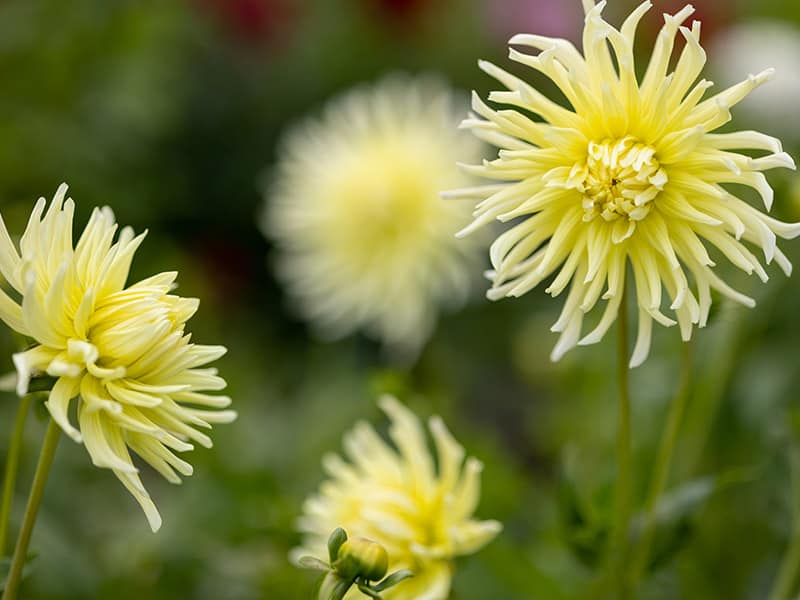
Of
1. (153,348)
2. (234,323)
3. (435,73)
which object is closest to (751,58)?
(435,73)

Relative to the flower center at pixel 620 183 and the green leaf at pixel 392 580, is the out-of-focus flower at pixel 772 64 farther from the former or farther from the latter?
the green leaf at pixel 392 580

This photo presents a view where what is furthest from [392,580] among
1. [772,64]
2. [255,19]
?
[255,19]

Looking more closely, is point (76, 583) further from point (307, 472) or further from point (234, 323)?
point (234, 323)

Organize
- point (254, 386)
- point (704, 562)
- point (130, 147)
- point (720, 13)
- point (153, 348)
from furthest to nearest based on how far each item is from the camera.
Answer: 1. point (720, 13)
2. point (130, 147)
3. point (254, 386)
4. point (704, 562)
5. point (153, 348)

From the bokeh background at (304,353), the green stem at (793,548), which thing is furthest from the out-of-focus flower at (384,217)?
the green stem at (793,548)

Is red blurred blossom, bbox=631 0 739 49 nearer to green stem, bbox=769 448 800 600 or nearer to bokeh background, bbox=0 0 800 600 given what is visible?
bokeh background, bbox=0 0 800 600

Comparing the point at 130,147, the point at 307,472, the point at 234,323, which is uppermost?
the point at 130,147

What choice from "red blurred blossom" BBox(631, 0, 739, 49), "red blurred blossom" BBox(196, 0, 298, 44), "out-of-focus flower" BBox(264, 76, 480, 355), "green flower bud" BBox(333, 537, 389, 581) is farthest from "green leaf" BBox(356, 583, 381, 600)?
"red blurred blossom" BBox(196, 0, 298, 44)
